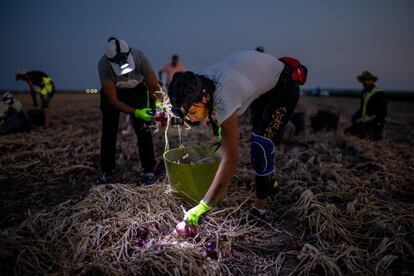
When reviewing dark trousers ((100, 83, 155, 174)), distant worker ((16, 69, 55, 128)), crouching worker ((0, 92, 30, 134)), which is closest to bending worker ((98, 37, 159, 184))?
dark trousers ((100, 83, 155, 174))

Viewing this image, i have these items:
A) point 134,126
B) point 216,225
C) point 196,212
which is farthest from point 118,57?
point 216,225

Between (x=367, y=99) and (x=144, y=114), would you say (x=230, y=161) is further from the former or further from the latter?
(x=367, y=99)

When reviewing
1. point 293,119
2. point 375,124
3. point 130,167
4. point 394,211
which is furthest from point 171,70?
point 394,211

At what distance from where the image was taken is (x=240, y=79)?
210cm

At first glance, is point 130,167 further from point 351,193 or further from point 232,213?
point 351,193

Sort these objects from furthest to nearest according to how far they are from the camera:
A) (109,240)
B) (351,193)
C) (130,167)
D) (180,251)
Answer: (130,167) < (351,193) < (109,240) < (180,251)

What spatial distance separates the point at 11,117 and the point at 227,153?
6.11m

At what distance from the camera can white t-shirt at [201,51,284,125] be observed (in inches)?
78.4

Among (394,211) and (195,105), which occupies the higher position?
(195,105)

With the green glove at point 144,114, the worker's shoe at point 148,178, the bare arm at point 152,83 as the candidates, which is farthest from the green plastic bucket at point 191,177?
the bare arm at point 152,83

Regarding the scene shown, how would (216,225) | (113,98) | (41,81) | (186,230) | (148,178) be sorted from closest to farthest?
(186,230) → (216,225) → (113,98) → (148,178) → (41,81)

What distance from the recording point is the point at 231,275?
213 centimetres

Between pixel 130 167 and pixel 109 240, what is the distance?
2.11 m

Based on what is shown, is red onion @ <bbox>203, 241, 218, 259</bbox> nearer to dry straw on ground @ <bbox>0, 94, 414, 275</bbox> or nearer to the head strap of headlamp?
dry straw on ground @ <bbox>0, 94, 414, 275</bbox>
